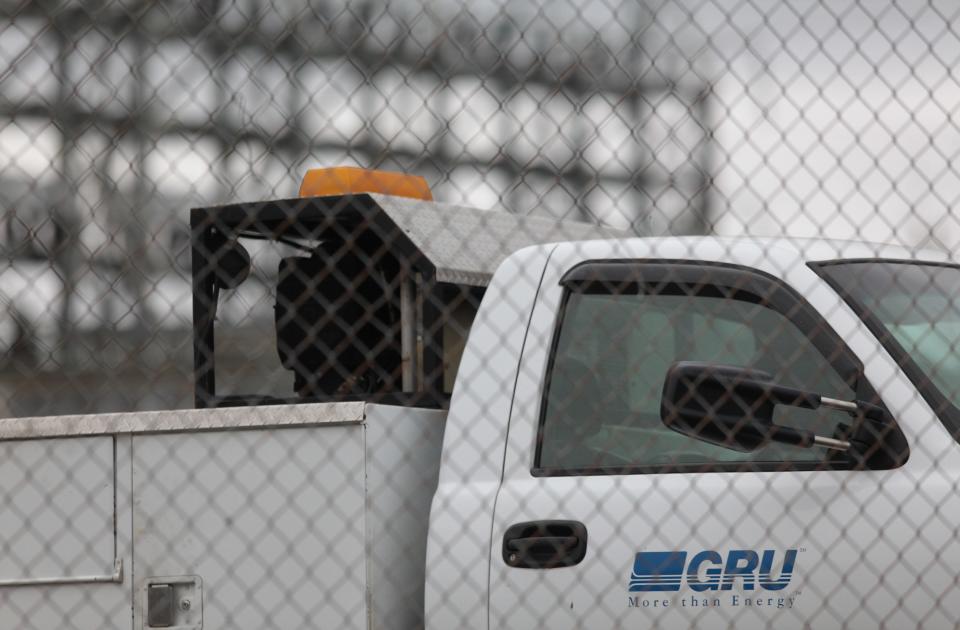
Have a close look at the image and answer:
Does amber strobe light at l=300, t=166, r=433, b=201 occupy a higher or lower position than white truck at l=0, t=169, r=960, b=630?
higher

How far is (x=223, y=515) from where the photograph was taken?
2.78 m

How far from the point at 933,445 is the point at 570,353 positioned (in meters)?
0.88

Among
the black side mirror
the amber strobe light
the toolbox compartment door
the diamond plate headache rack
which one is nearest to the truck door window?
the black side mirror

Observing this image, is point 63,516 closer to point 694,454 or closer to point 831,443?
point 694,454

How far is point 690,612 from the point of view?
2.71 m

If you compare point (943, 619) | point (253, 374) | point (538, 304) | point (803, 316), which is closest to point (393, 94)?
point (538, 304)

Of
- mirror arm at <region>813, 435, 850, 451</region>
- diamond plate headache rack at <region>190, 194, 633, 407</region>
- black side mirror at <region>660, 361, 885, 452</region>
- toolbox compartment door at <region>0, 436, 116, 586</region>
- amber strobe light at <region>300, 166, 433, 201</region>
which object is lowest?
toolbox compartment door at <region>0, 436, 116, 586</region>

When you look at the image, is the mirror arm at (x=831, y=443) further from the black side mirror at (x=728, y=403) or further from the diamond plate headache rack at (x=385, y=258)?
the diamond plate headache rack at (x=385, y=258)

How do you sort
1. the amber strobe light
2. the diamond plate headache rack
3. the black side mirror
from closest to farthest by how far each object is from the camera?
the black side mirror < the diamond plate headache rack < the amber strobe light

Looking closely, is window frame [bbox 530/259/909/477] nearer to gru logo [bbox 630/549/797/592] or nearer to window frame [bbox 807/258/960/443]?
window frame [bbox 807/258/960/443]

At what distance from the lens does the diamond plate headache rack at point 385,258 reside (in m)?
3.30

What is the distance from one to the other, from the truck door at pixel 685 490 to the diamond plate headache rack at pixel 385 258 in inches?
13.6

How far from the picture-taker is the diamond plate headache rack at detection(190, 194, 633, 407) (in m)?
3.30

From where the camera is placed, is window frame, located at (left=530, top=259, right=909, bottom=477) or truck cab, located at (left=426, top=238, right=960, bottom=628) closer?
truck cab, located at (left=426, top=238, right=960, bottom=628)
